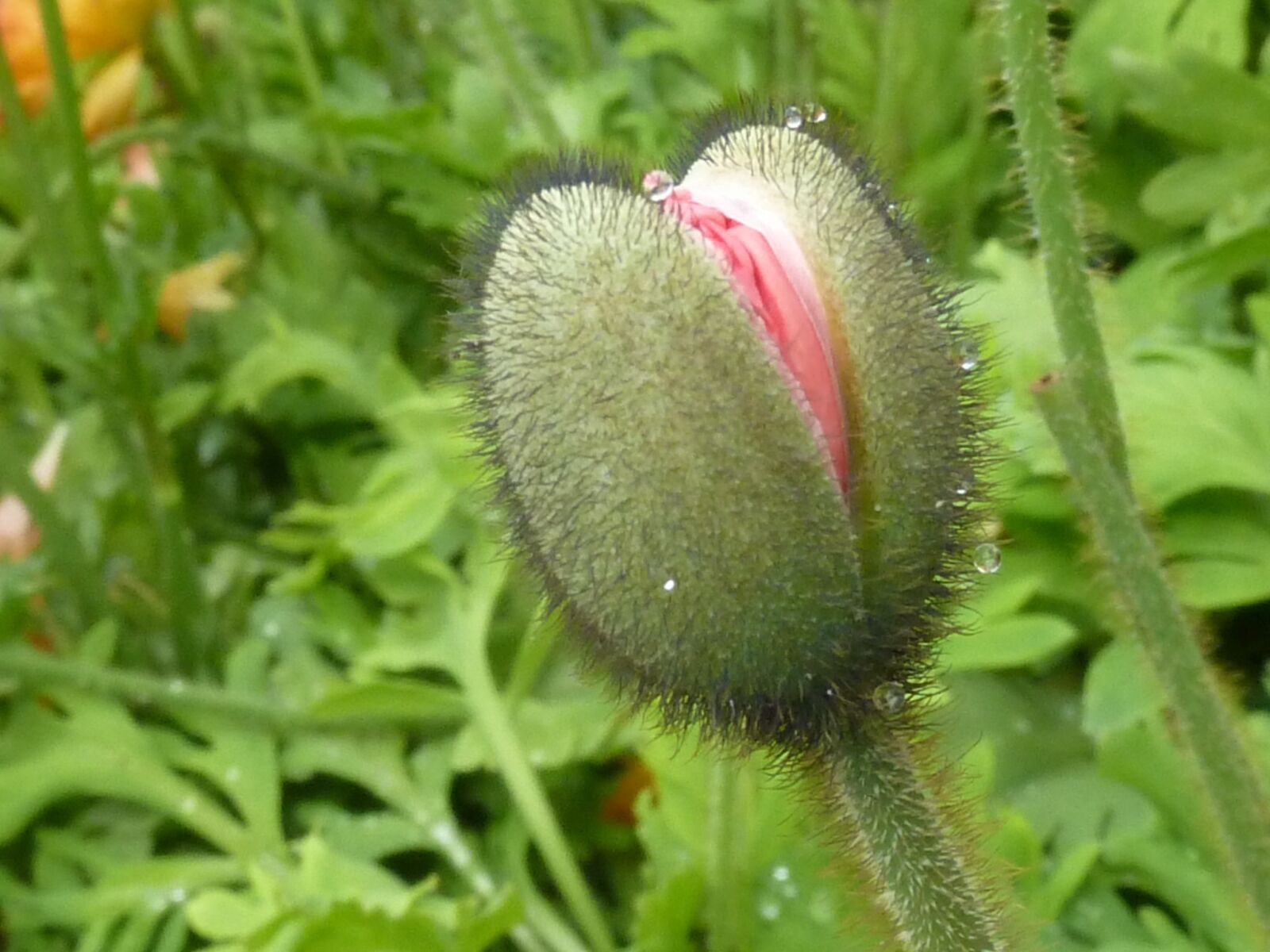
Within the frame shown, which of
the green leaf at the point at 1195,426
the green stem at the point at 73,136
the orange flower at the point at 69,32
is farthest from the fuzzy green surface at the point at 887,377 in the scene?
the orange flower at the point at 69,32

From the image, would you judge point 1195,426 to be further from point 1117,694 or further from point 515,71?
point 515,71

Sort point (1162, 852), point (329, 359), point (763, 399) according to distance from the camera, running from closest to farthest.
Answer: point (763, 399) → point (1162, 852) → point (329, 359)

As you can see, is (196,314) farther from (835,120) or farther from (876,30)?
(835,120)

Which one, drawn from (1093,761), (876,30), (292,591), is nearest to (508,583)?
(292,591)

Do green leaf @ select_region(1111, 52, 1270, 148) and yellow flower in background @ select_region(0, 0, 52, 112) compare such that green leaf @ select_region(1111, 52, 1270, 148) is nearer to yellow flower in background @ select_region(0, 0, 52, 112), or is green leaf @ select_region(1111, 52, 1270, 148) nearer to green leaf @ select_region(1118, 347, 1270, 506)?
green leaf @ select_region(1118, 347, 1270, 506)

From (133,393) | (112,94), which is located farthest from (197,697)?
(112,94)

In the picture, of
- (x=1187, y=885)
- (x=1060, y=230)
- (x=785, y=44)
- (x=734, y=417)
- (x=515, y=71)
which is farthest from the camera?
(x=785, y=44)
